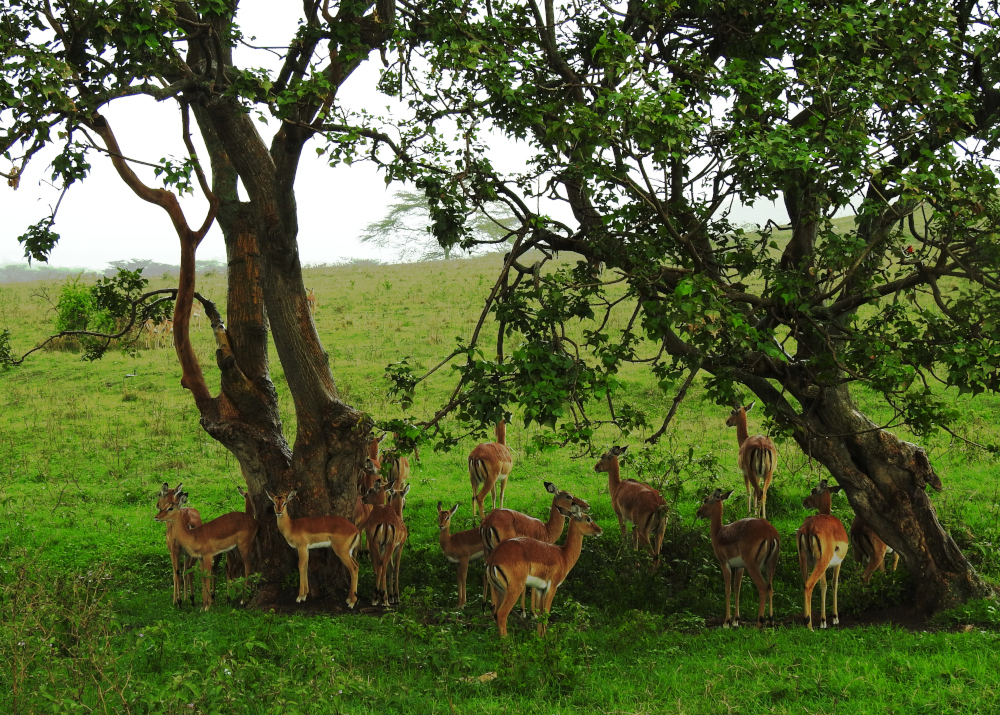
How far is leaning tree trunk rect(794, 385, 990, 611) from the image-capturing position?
27.9 feet

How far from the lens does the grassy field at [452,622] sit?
→ 5988mm

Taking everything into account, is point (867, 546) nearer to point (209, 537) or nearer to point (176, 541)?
point (209, 537)

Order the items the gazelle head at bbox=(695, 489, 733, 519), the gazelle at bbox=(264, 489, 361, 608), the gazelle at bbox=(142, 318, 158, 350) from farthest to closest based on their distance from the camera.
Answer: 1. the gazelle at bbox=(142, 318, 158, 350)
2. the gazelle head at bbox=(695, 489, 733, 519)
3. the gazelle at bbox=(264, 489, 361, 608)

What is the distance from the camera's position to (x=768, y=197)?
8.02 m

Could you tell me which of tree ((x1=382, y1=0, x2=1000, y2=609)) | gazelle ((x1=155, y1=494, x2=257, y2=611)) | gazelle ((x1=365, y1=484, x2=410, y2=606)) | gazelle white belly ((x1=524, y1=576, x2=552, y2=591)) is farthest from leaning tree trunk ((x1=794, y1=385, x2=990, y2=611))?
gazelle ((x1=155, y1=494, x2=257, y2=611))

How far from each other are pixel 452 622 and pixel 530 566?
1039mm

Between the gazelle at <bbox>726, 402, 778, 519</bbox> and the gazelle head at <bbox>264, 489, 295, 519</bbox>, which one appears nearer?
the gazelle head at <bbox>264, 489, 295, 519</bbox>

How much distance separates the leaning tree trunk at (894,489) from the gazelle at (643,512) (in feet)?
5.32

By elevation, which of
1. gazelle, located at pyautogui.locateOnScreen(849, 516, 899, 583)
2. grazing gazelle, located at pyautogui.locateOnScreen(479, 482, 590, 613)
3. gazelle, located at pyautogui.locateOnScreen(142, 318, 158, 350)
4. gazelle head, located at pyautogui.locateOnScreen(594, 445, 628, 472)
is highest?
gazelle, located at pyautogui.locateOnScreen(142, 318, 158, 350)

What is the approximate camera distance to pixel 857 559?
949 cm

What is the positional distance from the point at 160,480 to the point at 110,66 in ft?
25.5

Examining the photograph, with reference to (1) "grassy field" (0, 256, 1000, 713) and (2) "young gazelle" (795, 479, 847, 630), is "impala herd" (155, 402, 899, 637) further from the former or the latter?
(1) "grassy field" (0, 256, 1000, 713)

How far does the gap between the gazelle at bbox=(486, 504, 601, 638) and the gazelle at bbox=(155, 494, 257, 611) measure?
274 centimetres

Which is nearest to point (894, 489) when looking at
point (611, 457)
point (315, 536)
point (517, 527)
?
point (611, 457)
